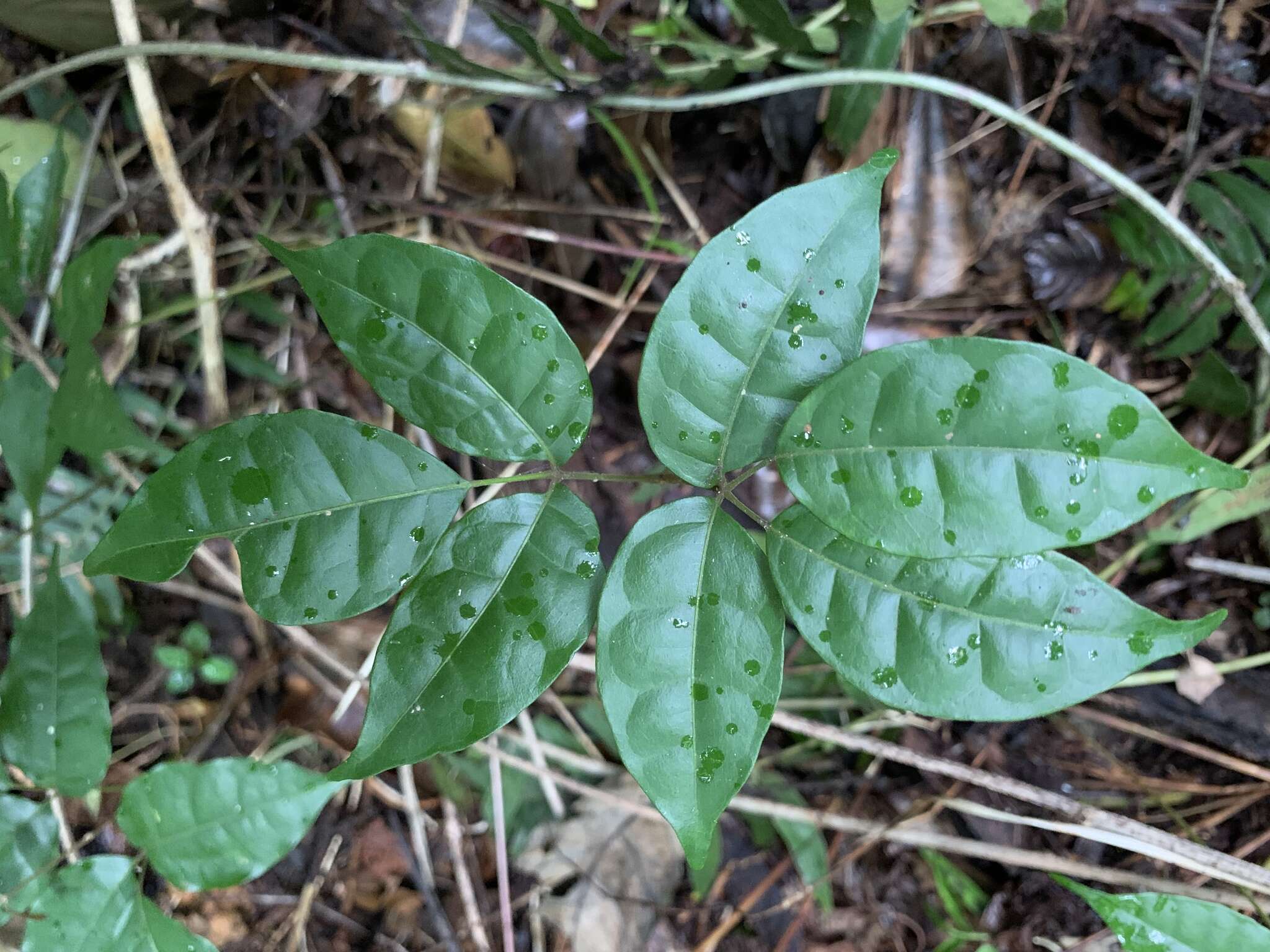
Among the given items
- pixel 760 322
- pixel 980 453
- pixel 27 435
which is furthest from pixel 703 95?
pixel 27 435

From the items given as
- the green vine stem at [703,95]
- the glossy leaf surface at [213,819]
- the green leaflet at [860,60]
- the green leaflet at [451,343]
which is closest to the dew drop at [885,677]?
the green leaflet at [451,343]

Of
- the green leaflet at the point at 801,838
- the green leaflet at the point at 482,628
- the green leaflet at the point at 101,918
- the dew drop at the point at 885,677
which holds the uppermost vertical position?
the green leaflet at the point at 482,628

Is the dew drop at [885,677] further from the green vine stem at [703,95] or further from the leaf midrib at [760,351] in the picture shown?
the green vine stem at [703,95]

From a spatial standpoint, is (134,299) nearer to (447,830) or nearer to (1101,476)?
(447,830)

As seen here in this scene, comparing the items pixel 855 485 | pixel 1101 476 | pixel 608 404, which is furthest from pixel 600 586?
pixel 608 404

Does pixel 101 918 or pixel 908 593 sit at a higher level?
pixel 908 593

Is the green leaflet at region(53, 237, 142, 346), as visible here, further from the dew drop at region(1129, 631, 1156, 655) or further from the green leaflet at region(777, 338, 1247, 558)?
the dew drop at region(1129, 631, 1156, 655)

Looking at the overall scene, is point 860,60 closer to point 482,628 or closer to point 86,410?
point 482,628
